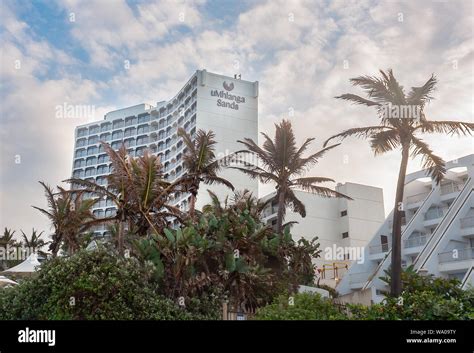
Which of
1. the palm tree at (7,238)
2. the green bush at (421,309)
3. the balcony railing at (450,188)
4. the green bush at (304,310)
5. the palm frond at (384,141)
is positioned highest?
the palm frond at (384,141)

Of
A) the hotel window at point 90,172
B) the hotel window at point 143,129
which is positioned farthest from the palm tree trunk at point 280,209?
the hotel window at point 90,172

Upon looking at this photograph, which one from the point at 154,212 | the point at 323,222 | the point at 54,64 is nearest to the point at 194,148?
the point at 154,212

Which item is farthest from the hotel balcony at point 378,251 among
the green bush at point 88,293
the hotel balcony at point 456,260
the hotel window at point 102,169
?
the hotel window at point 102,169

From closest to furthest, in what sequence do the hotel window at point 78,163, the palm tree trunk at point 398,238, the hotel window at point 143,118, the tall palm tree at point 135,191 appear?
the palm tree trunk at point 398,238
the tall palm tree at point 135,191
the hotel window at point 143,118
the hotel window at point 78,163

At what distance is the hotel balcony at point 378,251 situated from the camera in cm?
3200

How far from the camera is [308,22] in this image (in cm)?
981

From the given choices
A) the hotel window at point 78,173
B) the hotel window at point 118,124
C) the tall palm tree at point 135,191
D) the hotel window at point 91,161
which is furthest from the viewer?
the hotel window at point 78,173

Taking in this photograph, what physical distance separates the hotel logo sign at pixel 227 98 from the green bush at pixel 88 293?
197 ft

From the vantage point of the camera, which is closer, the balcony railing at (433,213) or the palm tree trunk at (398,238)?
the palm tree trunk at (398,238)

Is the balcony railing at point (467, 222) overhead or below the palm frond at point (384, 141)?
below

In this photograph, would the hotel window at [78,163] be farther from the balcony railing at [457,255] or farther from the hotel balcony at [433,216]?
the balcony railing at [457,255]

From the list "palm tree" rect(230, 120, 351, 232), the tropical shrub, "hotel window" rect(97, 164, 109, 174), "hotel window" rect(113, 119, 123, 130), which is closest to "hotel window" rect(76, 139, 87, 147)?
"hotel window" rect(113, 119, 123, 130)
